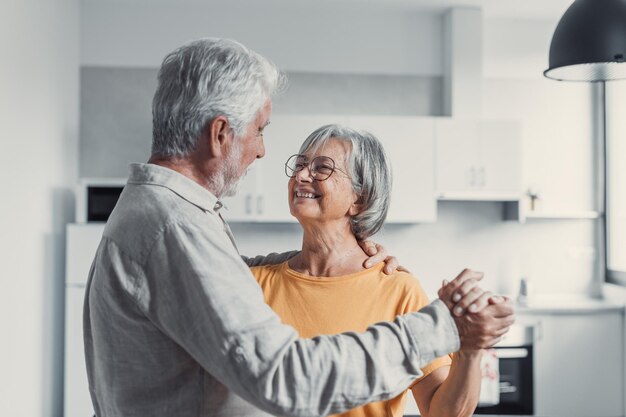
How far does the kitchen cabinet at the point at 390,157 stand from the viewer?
4703 mm

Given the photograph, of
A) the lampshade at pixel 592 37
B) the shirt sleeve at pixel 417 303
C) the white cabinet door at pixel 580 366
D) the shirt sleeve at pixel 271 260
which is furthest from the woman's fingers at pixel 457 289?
the white cabinet door at pixel 580 366

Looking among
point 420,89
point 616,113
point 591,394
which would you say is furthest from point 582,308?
point 420,89

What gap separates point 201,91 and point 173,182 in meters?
0.17

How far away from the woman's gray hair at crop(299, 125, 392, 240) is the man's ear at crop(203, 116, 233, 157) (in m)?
0.53

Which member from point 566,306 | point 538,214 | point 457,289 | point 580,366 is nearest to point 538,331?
point 566,306

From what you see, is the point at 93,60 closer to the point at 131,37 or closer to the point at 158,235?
the point at 131,37

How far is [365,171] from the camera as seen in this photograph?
182 centimetres

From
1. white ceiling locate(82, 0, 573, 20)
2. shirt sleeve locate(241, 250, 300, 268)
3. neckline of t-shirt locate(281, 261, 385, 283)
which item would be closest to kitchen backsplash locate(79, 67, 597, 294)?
white ceiling locate(82, 0, 573, 20)

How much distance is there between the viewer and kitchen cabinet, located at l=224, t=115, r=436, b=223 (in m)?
4.70

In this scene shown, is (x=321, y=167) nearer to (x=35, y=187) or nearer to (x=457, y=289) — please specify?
(x=457, y=289)

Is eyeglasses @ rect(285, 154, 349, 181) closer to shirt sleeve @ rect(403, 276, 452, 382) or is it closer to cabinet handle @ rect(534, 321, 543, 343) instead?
shirt sleeve @ rect(403, 276, 452, 382)

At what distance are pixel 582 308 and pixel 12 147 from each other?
12.3 feet

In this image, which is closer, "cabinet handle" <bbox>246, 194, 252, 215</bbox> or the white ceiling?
"cabinet handle" <bbox>246, 194, 252, 215</bbox>

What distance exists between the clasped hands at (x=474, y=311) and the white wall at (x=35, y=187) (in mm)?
2901
